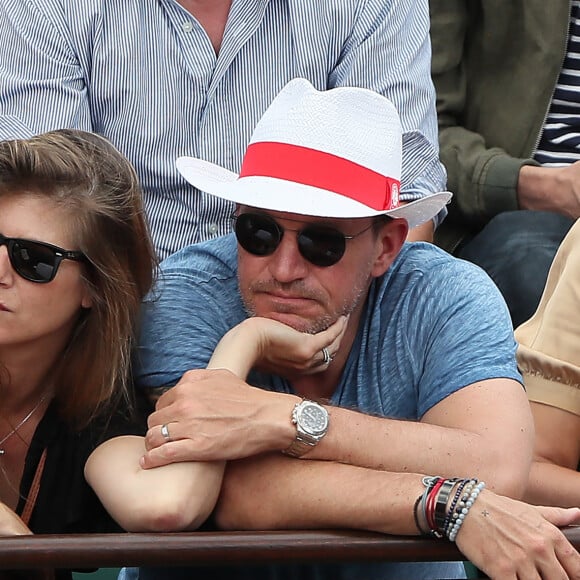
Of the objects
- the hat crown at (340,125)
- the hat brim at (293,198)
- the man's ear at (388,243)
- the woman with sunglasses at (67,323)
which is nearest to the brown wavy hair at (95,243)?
the woman with sunglasses at (67,323)

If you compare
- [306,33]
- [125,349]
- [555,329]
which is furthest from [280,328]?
[306,33]

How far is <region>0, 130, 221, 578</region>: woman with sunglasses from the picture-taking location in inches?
81.8

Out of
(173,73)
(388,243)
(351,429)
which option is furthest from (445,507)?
(173,73)

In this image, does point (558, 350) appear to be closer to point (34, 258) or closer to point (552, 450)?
point (552, 450)

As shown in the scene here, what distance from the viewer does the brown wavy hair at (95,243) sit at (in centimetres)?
215

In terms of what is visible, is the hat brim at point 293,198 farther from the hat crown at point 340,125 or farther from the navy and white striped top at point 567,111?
the navy and white striped top at point 567,111

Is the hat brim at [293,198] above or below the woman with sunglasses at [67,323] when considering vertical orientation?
above

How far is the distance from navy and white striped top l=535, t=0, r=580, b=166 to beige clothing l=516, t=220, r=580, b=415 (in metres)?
0.78

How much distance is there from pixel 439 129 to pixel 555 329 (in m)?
1.06

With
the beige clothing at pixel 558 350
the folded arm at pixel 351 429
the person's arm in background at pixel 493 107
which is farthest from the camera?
the person's arm in background at pixel 493 107

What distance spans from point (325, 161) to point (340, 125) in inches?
3.2

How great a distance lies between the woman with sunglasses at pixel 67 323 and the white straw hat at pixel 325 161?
8.6 inches

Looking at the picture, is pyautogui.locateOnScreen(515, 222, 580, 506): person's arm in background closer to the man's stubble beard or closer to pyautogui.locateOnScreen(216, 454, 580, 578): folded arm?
the man's stubble beard

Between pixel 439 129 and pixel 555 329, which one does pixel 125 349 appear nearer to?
pixel 555 329
